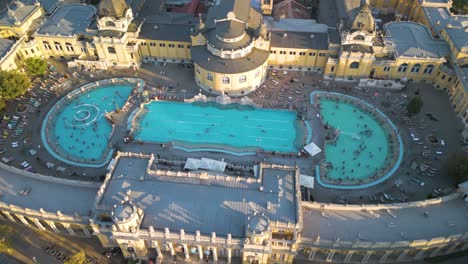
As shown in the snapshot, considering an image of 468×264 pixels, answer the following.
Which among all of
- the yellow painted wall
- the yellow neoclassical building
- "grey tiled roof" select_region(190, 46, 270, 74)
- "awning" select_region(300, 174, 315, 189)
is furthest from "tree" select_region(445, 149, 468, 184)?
the yellow painted wall

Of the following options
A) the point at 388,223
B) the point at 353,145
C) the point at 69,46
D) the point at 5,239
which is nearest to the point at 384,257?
the point at 388,223

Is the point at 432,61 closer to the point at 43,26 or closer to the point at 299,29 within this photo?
the point at 299,29

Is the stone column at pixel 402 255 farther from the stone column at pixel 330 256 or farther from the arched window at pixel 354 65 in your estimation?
the arched window at pixel 354 65

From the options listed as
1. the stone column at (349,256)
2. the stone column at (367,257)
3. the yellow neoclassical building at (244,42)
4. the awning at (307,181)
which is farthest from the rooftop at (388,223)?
the yellow neoclassical building at (244,42)

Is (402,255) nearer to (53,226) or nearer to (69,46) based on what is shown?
(53,226)

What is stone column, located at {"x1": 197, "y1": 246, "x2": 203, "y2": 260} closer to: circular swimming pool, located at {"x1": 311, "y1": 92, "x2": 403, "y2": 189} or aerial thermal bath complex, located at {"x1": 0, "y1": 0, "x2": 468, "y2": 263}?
aerial thermal bath complex, located at {"x1": 0, "y1": 0, "x2": 468, "y2": 263}

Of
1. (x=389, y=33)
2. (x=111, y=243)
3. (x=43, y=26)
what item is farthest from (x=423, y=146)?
(x=43, y=26)

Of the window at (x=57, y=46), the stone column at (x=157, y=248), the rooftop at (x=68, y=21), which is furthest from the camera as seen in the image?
the window at (x=57, y=46)
